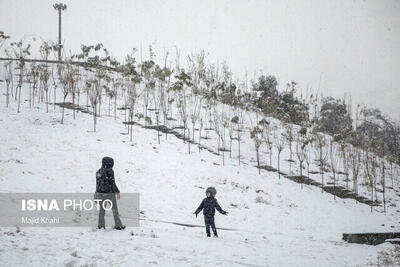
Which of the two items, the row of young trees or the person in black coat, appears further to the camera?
the row of young trees

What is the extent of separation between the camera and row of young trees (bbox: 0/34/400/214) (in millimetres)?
21000

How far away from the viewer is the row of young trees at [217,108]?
21.0 m

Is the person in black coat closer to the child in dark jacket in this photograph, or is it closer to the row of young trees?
the child in dark jacket

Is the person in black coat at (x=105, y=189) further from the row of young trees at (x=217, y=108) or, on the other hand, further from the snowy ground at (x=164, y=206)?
Answer: the row of young trees at (x=217, y=108)

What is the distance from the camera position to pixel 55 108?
20.9 metres

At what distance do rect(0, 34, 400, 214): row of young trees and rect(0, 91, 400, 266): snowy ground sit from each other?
1.75m

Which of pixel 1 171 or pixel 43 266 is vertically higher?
pixel 1 171

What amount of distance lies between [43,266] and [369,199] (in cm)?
2145

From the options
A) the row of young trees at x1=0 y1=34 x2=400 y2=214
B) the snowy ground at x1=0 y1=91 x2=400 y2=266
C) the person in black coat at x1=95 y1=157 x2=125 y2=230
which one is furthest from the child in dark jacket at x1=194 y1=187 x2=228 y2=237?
the row of young trees at x1=0 y1=34 x2=400 y2=214

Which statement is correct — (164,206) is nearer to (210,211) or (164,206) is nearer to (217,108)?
(210,211)

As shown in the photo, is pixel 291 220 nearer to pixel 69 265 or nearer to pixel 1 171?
pixel 69 265

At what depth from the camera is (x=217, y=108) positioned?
108 feet

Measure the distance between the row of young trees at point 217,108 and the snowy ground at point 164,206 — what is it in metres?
1.75

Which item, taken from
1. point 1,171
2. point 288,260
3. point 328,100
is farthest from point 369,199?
point 328,100
